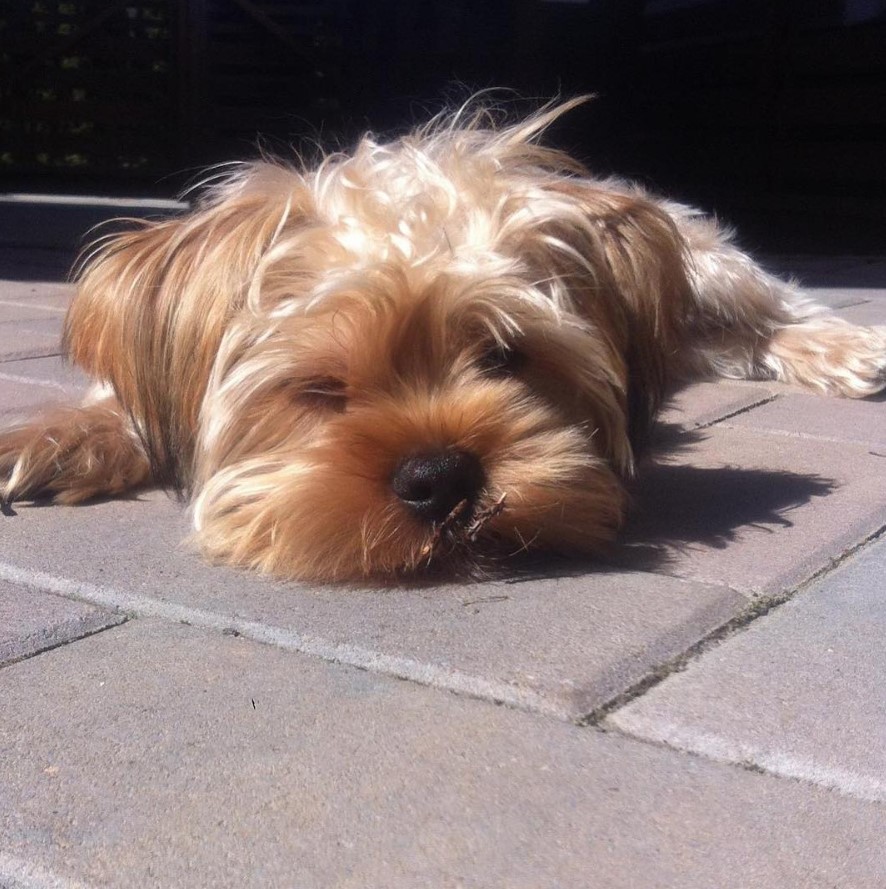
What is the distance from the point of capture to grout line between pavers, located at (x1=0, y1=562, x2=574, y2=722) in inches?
76.6

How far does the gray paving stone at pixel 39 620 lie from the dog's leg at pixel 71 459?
630mm

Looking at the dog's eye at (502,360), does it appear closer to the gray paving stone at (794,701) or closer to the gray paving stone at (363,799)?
the gray paving stone at (794,701)

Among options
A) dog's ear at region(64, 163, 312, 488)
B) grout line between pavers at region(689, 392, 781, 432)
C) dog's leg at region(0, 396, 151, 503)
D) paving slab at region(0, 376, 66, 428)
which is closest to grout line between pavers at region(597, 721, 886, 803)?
dog's ear at region(64, 163, 312, 488)

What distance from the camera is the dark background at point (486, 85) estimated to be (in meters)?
11.1

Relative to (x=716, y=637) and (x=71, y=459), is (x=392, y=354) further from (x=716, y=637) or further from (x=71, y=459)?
(x=71, y=459)

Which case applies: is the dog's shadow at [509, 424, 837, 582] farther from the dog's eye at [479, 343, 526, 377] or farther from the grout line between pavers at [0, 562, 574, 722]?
the grout line between pavers at [0, 562, 574, 722]

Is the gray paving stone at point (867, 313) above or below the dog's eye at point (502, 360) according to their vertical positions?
below

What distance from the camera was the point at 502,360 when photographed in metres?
2.63

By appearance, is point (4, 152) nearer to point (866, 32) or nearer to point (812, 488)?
point (866, 32)

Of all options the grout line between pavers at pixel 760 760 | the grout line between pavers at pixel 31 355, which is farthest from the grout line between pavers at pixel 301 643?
the grout line between pavers at pixel 31 355

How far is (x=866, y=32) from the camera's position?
10.6 metres

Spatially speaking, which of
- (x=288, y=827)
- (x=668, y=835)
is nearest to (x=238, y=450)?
(x=288, y=827)

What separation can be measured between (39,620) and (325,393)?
26.6 inches

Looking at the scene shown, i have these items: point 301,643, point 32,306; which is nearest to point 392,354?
point 301,643
